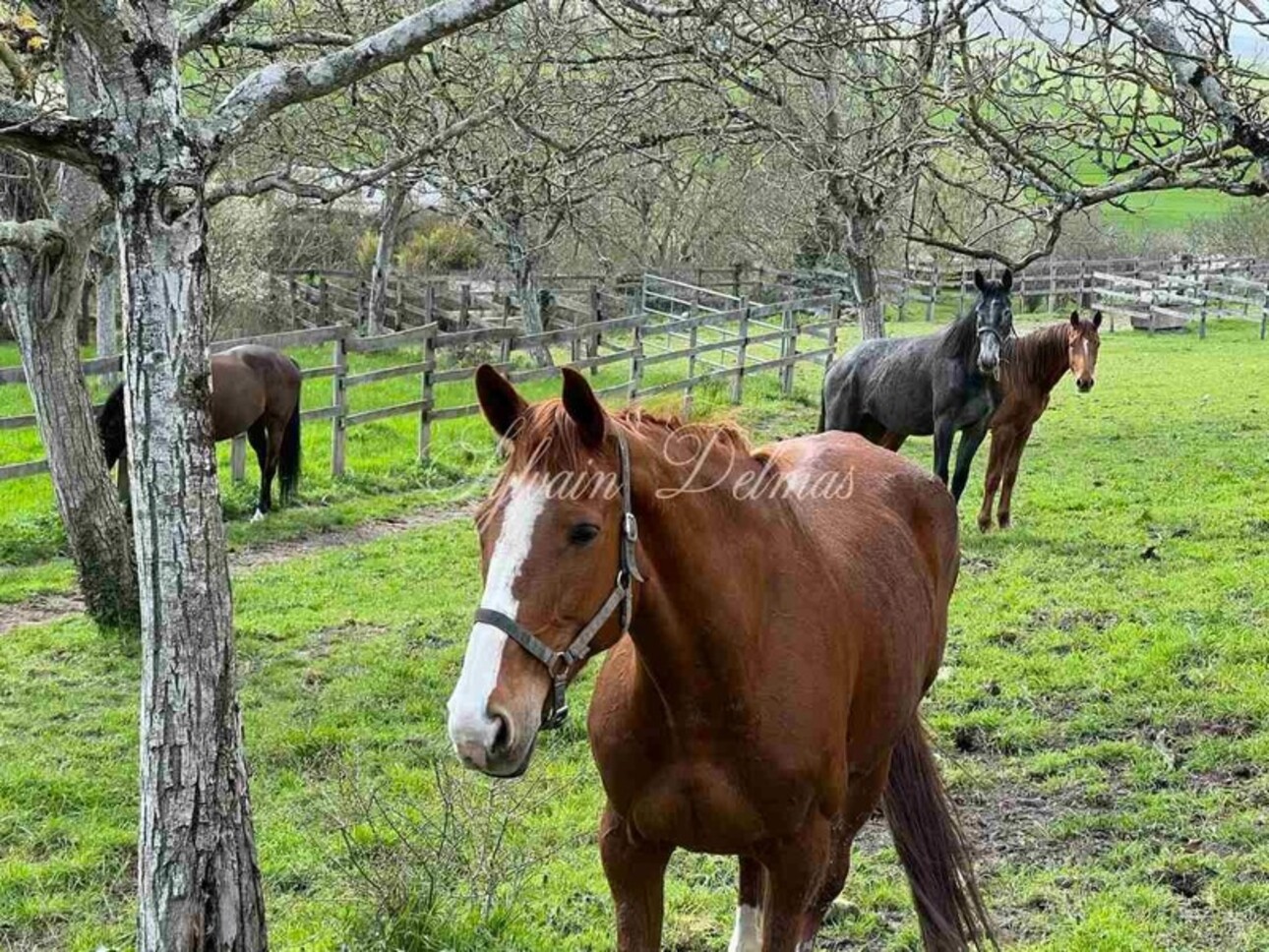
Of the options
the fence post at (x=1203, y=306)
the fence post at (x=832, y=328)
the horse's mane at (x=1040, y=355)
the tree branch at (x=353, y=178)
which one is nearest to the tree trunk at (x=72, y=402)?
the tree branch at (x=353, y=178)

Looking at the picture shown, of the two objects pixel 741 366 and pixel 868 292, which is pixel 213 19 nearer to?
pixel 868 292

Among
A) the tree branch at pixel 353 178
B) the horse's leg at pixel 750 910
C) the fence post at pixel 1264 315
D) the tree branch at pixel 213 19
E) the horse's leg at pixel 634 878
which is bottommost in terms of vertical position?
the horse's leg at pixel 750 910

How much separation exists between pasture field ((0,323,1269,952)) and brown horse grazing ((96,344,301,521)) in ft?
3.52

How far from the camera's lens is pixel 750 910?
3172mm

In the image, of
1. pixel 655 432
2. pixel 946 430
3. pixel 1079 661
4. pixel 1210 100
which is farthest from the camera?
pixel 946 430

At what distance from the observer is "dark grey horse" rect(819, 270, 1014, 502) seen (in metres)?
8.72

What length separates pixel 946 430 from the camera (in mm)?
9117

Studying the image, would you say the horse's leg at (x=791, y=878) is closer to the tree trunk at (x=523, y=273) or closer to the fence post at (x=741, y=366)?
the fence post at (x=741, y=366)

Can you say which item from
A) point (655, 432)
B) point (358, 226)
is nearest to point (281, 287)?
point (358, 226)

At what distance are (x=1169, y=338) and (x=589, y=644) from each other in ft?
88.5

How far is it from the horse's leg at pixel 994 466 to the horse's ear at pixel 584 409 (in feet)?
23.9

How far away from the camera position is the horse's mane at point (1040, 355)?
373 inches

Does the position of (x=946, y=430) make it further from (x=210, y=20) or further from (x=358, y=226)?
(x=358, y=226)

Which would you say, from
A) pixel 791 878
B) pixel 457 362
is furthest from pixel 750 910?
pixel 457 362
